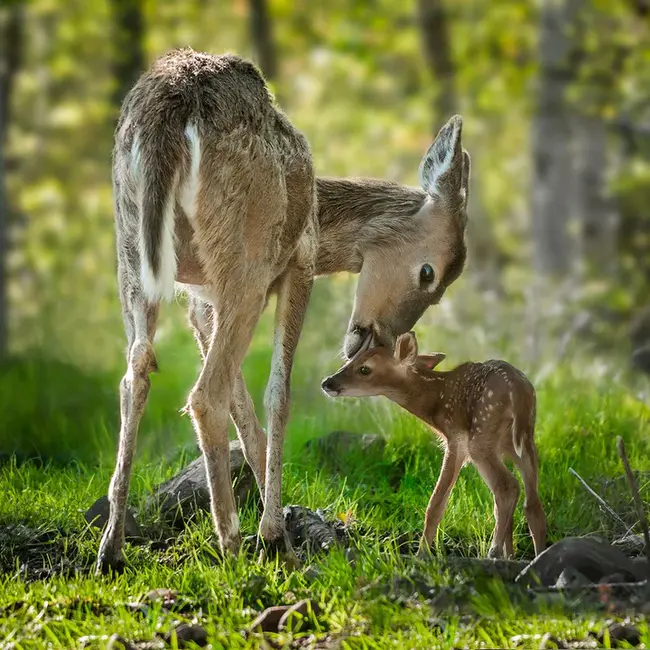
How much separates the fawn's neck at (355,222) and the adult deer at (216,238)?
1.33 ft

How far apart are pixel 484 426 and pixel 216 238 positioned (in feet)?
4.78

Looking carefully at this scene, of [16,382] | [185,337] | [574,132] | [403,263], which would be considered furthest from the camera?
[574,132]

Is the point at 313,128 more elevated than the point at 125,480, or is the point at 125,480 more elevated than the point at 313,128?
the point at 125,480

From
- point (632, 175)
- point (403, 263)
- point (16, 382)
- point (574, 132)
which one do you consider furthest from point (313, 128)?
point (403, 263)

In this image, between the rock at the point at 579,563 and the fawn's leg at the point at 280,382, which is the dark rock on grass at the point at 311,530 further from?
the rock at the point at 579,563

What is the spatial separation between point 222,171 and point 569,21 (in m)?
10.3

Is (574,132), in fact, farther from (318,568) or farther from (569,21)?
(318,568)

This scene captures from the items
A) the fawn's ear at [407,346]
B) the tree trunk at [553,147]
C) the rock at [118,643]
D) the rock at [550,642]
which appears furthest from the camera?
the tree trunk at [553,147]

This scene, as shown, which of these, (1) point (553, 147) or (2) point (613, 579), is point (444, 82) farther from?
(2) point (613, 579)

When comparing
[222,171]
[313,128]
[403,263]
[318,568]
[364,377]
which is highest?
[222,171]

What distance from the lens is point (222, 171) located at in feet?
16.8

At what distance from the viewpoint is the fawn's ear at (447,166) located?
6277 millimetres

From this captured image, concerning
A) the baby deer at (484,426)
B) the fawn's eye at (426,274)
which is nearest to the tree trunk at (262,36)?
the fawn's eye at (426,274)

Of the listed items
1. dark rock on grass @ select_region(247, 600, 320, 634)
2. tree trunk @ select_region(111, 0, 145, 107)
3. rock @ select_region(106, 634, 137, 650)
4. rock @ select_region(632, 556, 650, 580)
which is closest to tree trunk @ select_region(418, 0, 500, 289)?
tree trunk @ select_region(111, 0, 145, 107)
